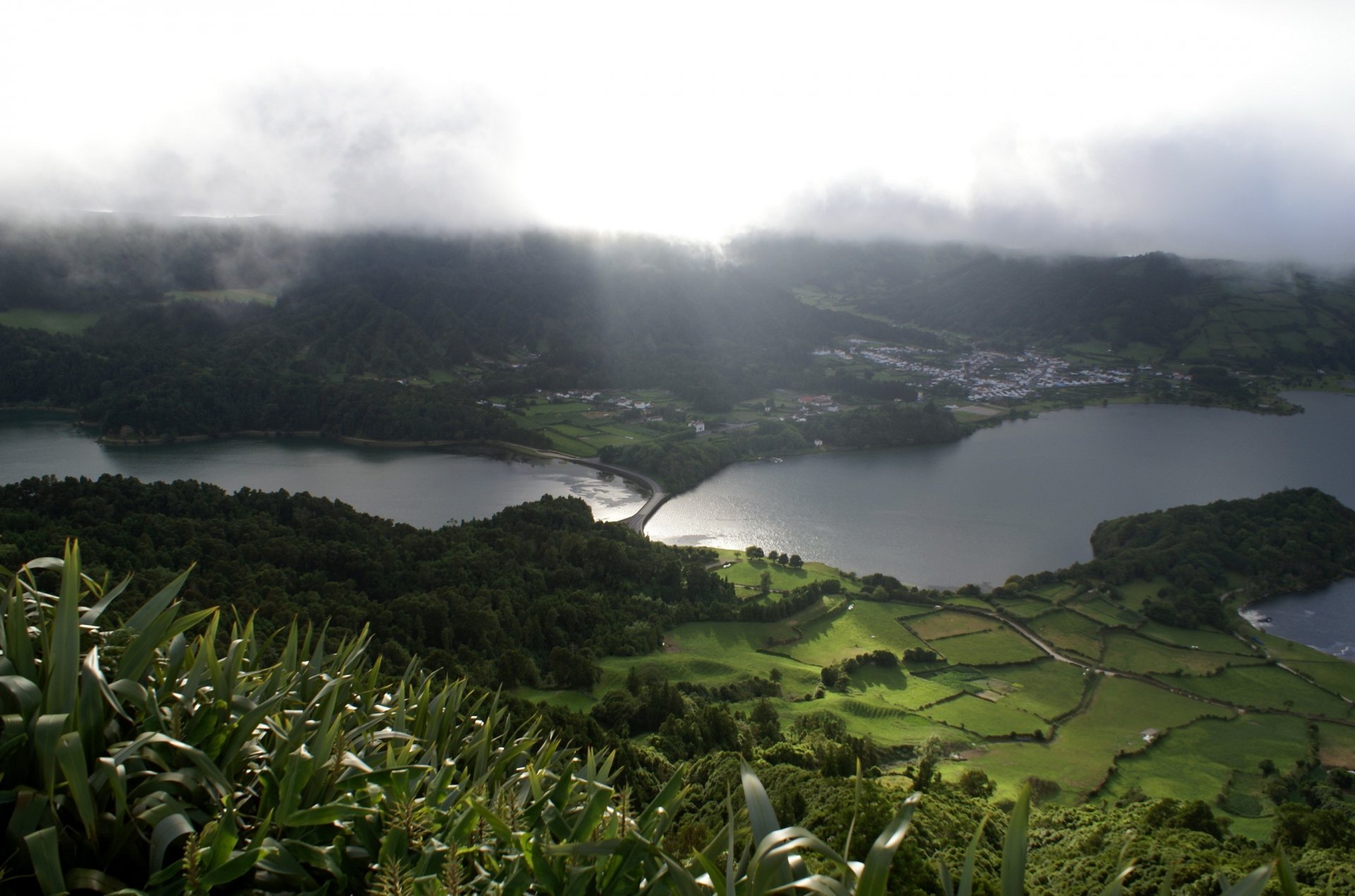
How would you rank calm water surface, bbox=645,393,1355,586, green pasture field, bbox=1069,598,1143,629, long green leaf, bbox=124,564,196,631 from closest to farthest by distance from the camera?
long green leaf, bbox=124,564,196,631
green pasture field, bbox=1069,598,1143,629
calm water surface, bbox=645,393,1355,586

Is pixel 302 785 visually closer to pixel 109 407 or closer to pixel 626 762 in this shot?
pixel 626 762

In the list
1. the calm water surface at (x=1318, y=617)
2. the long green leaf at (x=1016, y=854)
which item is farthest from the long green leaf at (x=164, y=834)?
the calm water surface at (x=1318, y=617)

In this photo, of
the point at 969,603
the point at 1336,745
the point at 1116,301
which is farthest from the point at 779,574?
the point at 1116,301

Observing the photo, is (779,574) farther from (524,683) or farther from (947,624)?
(524,683)

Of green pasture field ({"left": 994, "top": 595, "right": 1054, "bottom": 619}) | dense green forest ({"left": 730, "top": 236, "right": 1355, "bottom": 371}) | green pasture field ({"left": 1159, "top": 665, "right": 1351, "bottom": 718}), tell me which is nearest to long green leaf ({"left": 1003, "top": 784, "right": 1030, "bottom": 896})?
green pasture field ({"left": 1159, "top": 665, "right": 1351, "bottom": 718})

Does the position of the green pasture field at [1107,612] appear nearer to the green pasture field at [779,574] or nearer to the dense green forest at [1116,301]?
the green pasture field at [779,574]

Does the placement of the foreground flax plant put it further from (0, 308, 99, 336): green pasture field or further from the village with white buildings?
(0, 308, 99, 336): green pasture field
